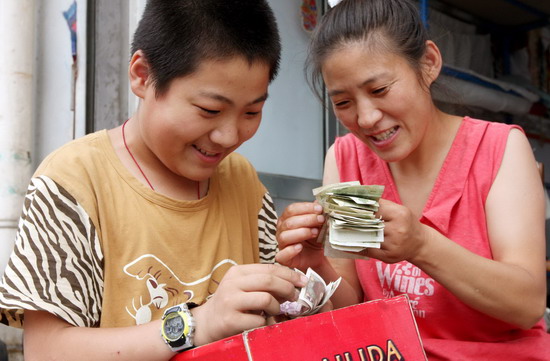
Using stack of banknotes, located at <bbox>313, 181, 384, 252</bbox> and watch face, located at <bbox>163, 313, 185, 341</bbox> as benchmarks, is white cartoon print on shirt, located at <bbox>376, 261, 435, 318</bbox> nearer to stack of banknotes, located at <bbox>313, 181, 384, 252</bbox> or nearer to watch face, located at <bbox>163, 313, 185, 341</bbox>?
stack of banknotes, located at <bbox>313, 181, 384, 252</bbox>

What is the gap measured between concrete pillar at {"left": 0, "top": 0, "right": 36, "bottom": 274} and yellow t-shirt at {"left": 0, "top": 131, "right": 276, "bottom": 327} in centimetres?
138

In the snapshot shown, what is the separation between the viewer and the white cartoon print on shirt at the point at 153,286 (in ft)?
4.16

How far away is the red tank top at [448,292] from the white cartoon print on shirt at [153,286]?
20.7 inches

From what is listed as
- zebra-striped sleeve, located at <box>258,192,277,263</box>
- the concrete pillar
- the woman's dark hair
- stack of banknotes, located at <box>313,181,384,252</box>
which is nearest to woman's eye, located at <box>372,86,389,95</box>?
the woman's dark hair

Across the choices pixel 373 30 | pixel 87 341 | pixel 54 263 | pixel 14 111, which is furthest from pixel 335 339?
pixel 14 111

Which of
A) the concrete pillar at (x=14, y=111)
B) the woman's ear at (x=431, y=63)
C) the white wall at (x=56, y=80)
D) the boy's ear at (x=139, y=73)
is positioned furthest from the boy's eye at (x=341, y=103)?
the white wall at (x=56, y=80)

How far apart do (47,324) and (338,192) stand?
63 centimetres

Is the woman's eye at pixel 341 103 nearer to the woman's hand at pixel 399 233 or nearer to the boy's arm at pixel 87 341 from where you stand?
the woman's hand at pixel 399 233

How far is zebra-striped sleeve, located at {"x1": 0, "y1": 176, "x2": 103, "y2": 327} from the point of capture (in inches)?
43.8

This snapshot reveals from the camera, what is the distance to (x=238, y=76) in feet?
4.07

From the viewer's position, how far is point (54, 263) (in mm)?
1146

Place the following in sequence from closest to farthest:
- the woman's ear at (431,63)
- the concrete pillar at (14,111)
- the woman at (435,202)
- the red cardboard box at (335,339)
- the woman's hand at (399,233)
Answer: the red cardboard box at (335,339) < the woman's hand at (399,233) < the woman at (435,202) < the woman's ear at (431,63) < the concrete pillar at (14,111)

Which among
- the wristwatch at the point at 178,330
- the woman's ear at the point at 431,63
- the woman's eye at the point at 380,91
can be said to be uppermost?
the woman's ear at the point at 431,63

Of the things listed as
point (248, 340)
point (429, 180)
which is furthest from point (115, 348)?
point (429, 180)
